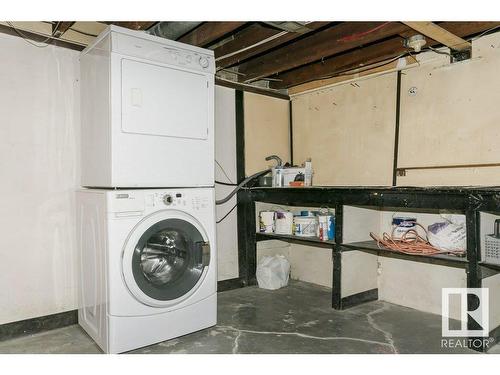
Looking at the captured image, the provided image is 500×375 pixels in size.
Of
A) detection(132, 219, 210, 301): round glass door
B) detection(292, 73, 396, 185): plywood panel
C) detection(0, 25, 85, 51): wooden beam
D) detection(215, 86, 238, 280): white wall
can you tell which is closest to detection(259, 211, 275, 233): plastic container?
detection(215, 86, 238, 280): white wall

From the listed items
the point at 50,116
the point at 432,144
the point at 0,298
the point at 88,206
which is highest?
the point at 50,116

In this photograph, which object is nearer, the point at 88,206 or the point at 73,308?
the point at 88,206

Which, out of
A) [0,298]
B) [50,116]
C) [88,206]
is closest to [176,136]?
[88,206]

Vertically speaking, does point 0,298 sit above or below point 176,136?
below

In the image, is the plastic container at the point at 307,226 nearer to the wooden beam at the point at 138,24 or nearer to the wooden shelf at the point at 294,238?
the wooden shelf at the point at 294,238

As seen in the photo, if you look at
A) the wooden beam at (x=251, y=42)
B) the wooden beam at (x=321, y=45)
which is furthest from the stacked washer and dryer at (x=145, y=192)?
the wooden beam at (x=321, y=45)

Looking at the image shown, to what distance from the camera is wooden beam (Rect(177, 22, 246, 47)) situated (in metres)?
2.28

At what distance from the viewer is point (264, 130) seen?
141 inches

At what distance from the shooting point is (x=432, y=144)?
2680 mm

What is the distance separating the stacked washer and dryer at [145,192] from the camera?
2.04 meters

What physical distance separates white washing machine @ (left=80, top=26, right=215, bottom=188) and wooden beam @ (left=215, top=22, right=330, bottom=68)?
1.10 ft
